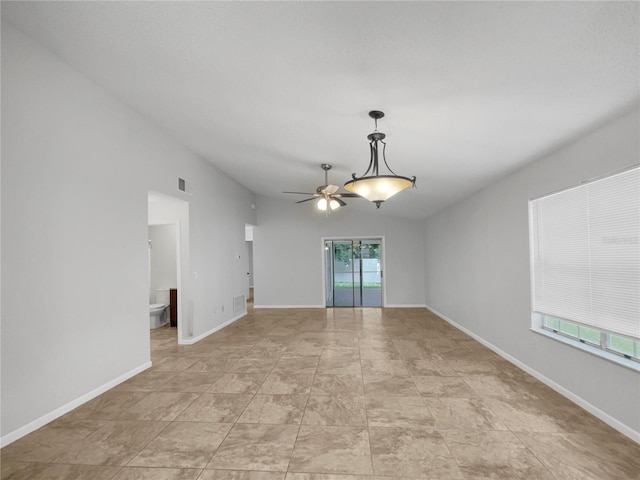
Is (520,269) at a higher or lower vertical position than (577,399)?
higher

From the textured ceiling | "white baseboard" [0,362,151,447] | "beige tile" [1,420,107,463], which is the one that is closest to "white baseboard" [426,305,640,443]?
the textured ceiling

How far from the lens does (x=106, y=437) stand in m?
2.63

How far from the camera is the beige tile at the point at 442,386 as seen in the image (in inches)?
133

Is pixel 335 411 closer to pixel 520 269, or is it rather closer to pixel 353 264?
pixel 520 269

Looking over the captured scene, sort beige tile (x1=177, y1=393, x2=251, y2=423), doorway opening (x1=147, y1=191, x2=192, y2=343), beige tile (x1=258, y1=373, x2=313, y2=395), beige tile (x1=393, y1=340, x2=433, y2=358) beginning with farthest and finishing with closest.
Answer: doorway opening (x1=147, y1=191, x2=192, y2=343) → beige tile (x1=393, y1=340, x2=433, y2=358) → beige tile (x1=258, y1=373, x2=313, y2=395) → beige tile (x1=177, y1=393, x2=251, y2=423)

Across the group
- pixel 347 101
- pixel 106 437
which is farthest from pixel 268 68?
pixel 106 437

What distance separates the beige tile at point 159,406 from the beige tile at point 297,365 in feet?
3.77

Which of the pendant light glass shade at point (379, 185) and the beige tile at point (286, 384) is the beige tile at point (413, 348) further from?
the pendant light glass shade at point (379, 185)

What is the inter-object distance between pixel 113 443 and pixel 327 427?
169 cm

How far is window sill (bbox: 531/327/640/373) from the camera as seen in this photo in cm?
252

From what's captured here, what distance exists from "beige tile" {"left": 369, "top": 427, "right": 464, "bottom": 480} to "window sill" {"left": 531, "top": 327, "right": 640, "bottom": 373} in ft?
5.04

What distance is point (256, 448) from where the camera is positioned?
2457mm

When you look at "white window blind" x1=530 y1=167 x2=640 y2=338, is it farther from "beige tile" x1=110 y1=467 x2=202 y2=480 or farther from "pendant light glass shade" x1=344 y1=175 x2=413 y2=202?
"beige tile" x1=110 y1=467 x2=202 y2=480

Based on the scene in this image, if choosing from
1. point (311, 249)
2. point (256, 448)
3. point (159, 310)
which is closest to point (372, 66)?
point (256, 448)
